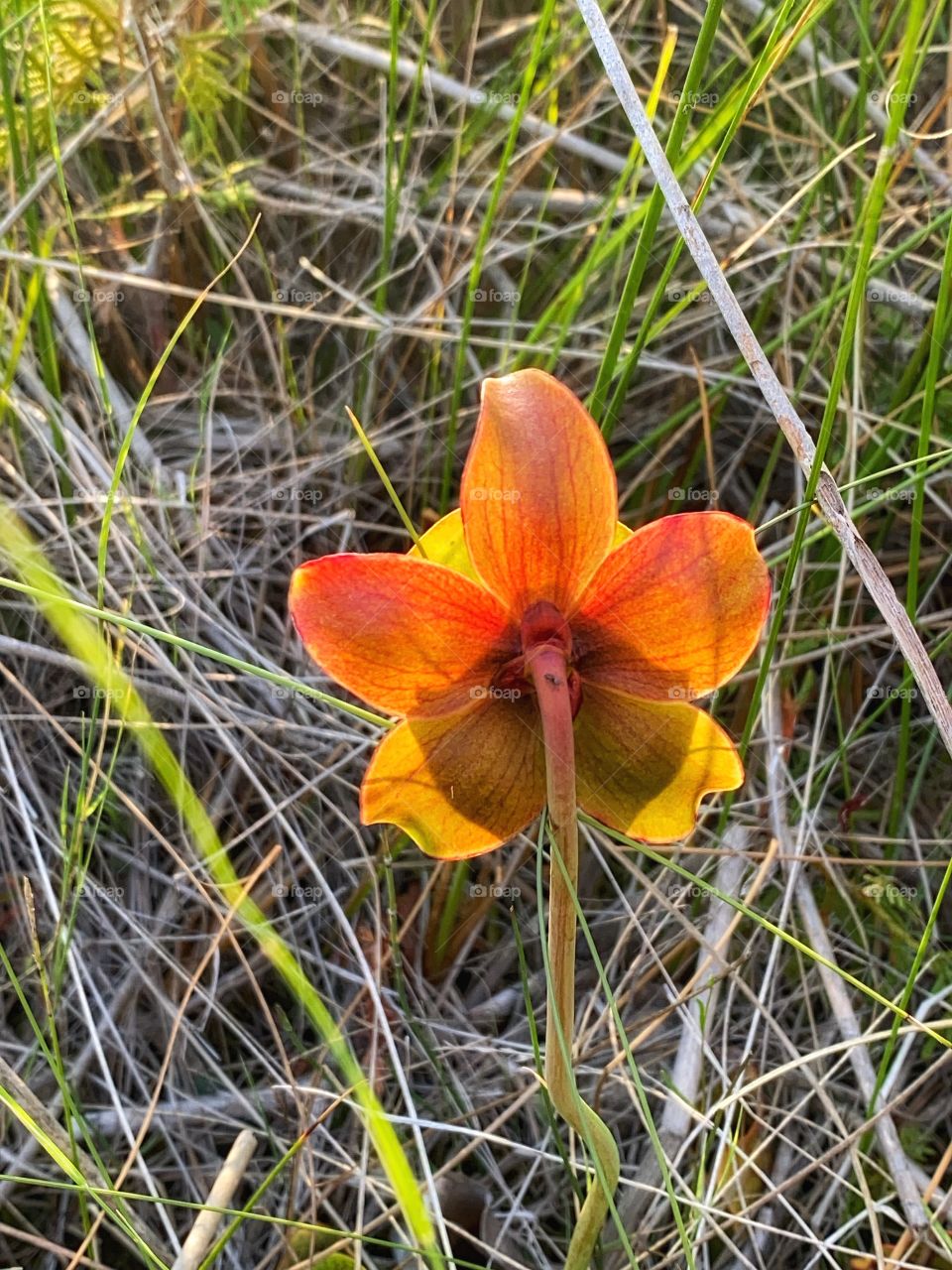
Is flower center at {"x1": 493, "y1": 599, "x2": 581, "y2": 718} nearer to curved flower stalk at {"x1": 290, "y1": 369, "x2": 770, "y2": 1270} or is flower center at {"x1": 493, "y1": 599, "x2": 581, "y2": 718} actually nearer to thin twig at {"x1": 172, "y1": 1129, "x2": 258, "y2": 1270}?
curved flower stalk at {"x1": 290, "y1": 369, "x2": 770, "y2": 1270}

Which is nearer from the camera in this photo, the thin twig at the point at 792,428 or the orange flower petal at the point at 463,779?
the orange flower petal at the point at 463,779

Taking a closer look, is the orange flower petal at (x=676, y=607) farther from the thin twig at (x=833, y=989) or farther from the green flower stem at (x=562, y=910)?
the thin twig at (x=833, y=989)

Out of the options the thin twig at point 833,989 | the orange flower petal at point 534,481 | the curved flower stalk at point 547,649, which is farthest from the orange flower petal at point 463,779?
the thin twig at point 833,989

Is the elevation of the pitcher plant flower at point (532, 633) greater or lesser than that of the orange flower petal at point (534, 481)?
lesser

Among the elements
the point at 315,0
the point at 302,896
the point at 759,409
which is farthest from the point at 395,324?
the point at 302,896

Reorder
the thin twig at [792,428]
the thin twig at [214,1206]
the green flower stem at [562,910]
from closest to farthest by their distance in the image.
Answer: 1. the green flower stem at [562,910]
2. the thin twig at [792,428]
3. the thin twig at [214,1206]

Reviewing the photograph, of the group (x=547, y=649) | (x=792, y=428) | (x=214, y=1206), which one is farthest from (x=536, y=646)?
(x=214, y=1206)

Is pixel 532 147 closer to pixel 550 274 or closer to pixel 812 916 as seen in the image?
pixel 550 274
